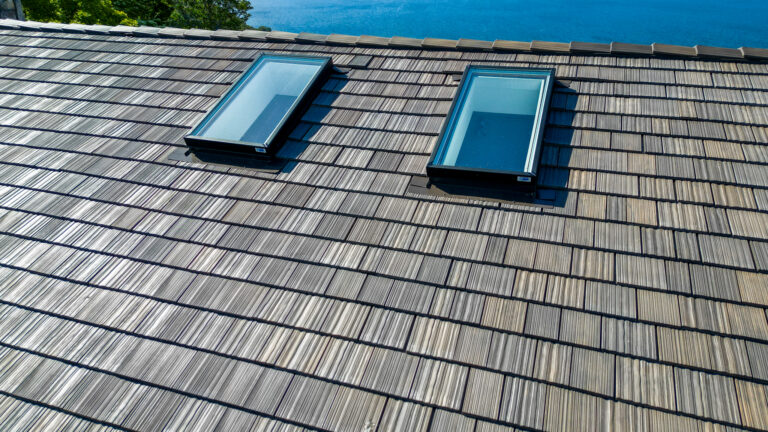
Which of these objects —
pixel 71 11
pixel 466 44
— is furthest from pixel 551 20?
pixel 466 44

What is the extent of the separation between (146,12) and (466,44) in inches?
1007

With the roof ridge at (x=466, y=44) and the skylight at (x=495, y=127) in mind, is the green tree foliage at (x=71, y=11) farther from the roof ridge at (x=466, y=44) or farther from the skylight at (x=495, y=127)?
the skylight at (x=495, y=127)

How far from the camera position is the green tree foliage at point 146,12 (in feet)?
49.9

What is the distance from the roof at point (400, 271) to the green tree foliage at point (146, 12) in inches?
553

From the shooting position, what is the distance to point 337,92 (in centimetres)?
484

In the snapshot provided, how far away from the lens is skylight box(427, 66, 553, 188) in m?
3.59

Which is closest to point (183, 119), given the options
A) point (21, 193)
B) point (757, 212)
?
point (21, 193)

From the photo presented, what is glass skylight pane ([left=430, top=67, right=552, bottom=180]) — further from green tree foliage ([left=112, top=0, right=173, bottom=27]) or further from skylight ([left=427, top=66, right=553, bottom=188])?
green tree foliage ([left=112, top=0, right=173, bottom=27])

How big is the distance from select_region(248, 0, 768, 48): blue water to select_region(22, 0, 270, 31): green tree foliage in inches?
284

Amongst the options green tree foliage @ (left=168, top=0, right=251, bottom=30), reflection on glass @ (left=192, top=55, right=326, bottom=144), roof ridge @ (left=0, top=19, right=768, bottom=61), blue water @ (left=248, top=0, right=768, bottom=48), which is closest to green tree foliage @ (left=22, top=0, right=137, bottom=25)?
green tree foliage @ (left=168, top=0, right=251, bottom=30)

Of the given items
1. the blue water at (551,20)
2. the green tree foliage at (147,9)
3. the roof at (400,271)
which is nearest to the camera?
the roof at (400,271)

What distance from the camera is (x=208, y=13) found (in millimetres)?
20188

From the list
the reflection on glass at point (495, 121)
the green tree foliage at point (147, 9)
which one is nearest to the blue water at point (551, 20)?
the green tree foliage at point (147, 9)

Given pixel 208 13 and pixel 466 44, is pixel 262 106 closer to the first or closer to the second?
pixel 466 44
